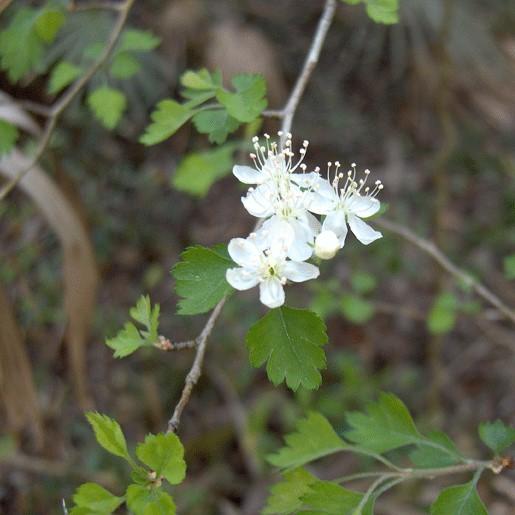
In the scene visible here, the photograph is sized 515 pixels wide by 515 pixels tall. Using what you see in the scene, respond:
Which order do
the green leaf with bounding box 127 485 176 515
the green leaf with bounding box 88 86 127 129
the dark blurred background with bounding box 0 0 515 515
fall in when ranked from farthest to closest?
the dark blurred background with bounding box 0 0 515 515 → the green leaf with bounding box 88 86 127 129 → the green leaf with bounding box 127 485 176 515

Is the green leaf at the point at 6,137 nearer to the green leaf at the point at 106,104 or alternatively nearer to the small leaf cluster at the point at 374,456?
the green leaf at the point at 106,104

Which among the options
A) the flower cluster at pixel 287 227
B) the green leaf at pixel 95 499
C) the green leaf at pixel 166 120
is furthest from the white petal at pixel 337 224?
the green leaf at pixel 95 499

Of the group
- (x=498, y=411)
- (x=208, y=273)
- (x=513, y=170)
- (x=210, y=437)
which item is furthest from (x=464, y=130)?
(x=208, y=273)

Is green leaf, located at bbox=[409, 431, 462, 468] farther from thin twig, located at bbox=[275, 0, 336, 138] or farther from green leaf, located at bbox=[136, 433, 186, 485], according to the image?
thin twig, located at bbox=[275, 0, 336, 138]

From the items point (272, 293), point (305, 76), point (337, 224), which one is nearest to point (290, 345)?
point (272, 293)

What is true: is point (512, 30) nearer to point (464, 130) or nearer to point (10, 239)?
point (464, 130)

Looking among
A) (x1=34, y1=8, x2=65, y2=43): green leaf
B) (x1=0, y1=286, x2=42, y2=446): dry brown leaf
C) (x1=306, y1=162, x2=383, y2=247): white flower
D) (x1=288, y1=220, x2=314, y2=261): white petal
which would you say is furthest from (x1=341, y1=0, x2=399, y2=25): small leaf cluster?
(x1=0, y1=286, x2=42, y2=446): dry brown leaf

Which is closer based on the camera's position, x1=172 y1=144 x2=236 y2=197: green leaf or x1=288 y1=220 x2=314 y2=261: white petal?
x1=288 y1=220 x2=314 y2=261: white petal

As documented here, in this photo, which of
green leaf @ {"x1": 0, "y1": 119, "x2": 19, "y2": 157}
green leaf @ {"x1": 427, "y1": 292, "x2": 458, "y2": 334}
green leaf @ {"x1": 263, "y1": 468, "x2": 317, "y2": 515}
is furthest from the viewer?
green leaf @ {"x1": 427, "y1": 292, "x2": 458, "y2": 334}
